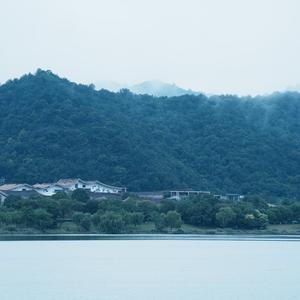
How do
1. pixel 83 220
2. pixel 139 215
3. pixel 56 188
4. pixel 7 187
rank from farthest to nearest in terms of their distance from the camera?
1. pixel 56 188
2. pixel 7 187
3. pixel 139 215
4. pixel 83 220

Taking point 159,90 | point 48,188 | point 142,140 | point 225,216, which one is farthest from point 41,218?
point 159,90

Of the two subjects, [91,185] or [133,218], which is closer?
[133,218]

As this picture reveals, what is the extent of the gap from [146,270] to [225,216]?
916 inches

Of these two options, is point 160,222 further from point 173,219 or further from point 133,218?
point 133,218

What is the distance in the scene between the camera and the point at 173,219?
174 feet

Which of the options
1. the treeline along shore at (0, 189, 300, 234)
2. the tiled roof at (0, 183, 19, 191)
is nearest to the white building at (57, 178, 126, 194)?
the tiled roof at (0, 183, 19, 191)

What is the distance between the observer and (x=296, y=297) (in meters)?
24.3

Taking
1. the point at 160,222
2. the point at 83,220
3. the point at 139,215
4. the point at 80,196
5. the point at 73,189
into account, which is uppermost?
the point at 73,189

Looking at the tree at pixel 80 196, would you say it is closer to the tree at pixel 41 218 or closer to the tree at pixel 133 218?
the tree at pixel 133 218

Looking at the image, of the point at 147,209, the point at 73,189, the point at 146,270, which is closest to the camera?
the point at 146,270

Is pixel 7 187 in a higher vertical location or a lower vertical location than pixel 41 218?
higher

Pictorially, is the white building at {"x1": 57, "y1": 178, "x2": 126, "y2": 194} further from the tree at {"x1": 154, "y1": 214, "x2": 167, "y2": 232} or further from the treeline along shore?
the tree at {"x1": 154, "y1": 214, "x2": 167, "y2": 232}

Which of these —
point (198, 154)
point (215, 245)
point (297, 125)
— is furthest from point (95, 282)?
point (297, 125)

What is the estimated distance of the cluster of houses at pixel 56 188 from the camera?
6344 centimetres
